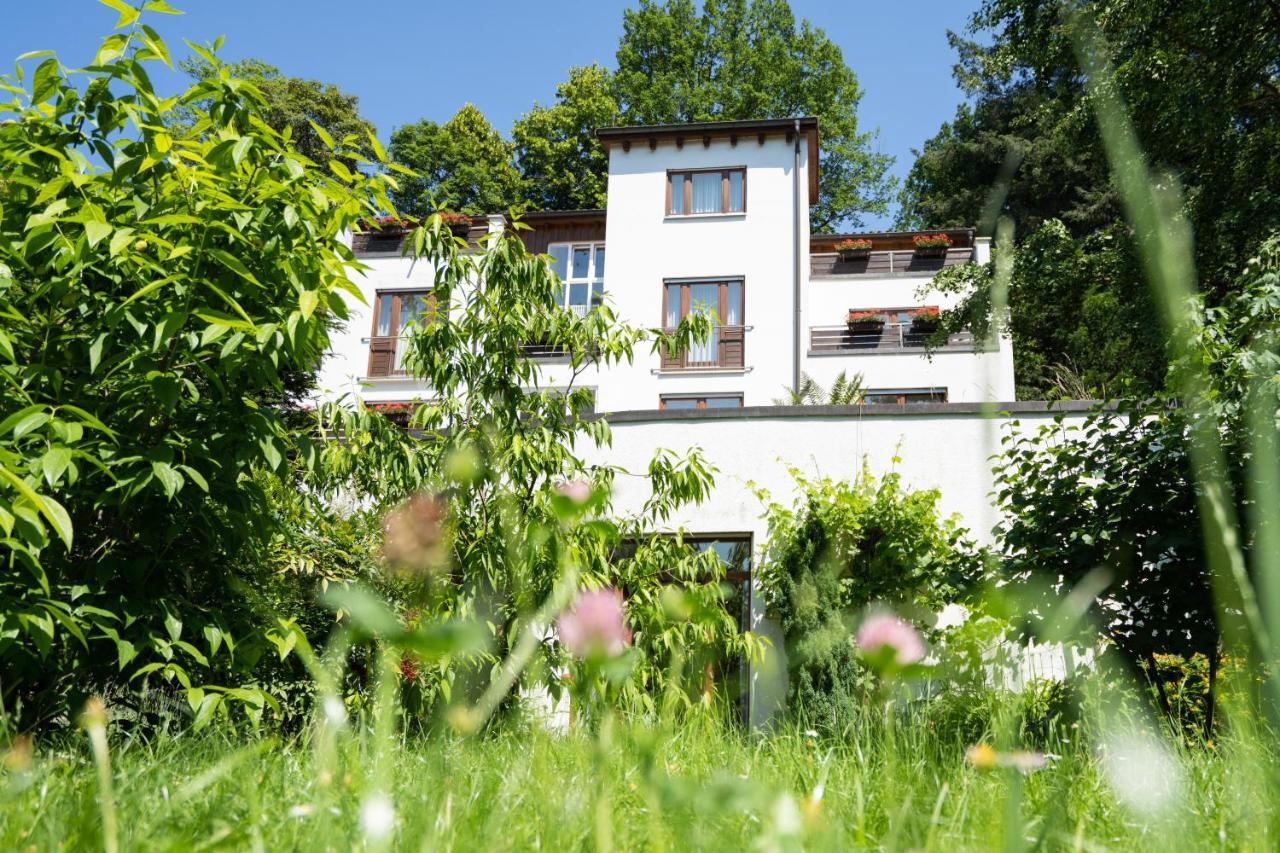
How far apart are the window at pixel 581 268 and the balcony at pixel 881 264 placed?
472 cm

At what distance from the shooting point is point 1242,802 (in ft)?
4.74

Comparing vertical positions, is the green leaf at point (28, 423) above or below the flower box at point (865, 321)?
below

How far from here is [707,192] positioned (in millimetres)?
18344

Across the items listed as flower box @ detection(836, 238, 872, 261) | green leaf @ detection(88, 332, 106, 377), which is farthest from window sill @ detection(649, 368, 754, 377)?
→ green leaf @ detection(88, 332, 106, 377)

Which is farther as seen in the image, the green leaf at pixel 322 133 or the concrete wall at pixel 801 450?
the concrete wall at pixel 801 450

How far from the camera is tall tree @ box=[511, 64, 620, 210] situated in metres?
29.1

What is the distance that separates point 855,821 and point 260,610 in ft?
6.21

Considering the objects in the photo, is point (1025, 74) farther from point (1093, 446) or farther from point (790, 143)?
point (1093, 446)

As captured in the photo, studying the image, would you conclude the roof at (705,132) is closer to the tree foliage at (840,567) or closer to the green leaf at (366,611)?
the tree foliage at (840,567)

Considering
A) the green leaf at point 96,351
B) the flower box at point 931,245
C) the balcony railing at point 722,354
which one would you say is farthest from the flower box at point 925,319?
the green leaf at point 96,351

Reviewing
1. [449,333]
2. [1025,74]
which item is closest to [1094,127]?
[449,333]

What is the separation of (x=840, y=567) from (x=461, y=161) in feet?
83.6

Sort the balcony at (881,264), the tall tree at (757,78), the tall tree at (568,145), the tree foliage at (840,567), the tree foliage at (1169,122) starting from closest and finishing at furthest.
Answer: the tree foliage at (840,567)
the tree foliage at (1169,122)
the balcony at (881,264)
the tall tree at (757,78)
the tall tree at (568,145)

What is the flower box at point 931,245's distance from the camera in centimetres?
1969
